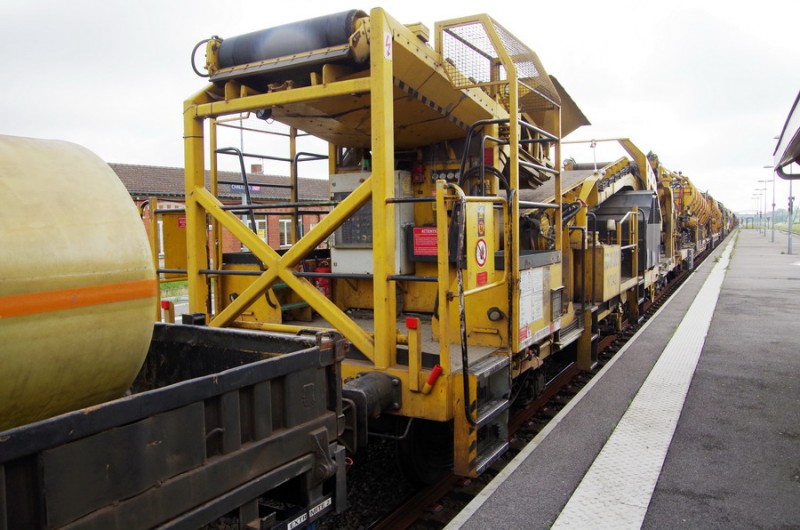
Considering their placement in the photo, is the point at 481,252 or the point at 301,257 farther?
the point at 301,257

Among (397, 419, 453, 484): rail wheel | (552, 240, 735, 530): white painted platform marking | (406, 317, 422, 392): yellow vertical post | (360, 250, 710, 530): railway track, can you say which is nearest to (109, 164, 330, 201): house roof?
(360, 250, 710, 530): railway track

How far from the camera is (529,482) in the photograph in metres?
4.24

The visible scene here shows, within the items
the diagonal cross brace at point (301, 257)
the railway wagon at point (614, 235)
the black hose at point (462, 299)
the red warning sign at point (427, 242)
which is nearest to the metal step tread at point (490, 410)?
the black hose at point (462, 299)

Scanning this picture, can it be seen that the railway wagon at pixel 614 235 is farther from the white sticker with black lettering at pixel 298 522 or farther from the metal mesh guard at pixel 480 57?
the white sticker with black lettering at pixel 298 522

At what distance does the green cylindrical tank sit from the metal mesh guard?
299 cm

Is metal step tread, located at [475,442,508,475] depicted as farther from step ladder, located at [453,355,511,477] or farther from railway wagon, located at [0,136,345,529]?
railway wagon, located at [0,136,345,529]

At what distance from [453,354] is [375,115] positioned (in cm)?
195

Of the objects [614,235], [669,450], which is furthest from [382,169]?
[614,235]

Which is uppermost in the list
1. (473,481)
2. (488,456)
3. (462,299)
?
(462,299)

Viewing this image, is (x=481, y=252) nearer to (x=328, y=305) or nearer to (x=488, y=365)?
(x=488, y=365)

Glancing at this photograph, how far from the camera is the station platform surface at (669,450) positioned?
12.5 ft

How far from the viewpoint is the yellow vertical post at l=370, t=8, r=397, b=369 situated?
410 cm

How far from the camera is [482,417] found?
4262mm

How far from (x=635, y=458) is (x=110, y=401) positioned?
3820 mm
